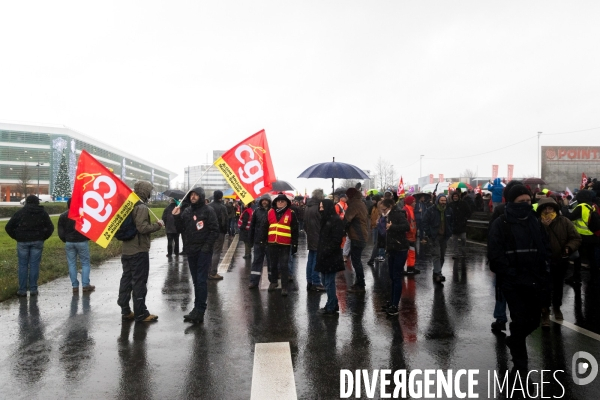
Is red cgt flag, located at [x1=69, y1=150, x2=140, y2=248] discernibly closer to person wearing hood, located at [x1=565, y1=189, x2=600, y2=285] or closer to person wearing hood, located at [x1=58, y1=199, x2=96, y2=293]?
person wearing hood, located at [x1=58, y1=199, x2=96, y2=293]

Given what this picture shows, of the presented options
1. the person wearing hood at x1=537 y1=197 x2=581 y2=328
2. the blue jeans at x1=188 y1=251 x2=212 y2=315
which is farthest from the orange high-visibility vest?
the person wearing hood at x1=537 y1=197 x2=581 y2=328

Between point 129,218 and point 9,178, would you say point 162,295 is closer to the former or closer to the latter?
point 129,218

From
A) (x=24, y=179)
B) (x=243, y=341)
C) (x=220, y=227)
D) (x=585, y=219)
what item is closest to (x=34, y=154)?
(x=24, y=179)

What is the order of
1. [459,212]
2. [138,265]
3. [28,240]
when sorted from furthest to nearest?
[459,212], [28,240], [138,265]

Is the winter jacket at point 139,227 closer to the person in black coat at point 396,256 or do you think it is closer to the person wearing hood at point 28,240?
the person wearing hood at point 28,240

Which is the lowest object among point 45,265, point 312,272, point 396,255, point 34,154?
point 45,265

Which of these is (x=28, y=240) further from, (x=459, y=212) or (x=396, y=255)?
(x=459, y=212)

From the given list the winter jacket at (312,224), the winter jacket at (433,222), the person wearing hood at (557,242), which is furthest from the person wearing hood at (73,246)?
the person wearing hood at (557,242)

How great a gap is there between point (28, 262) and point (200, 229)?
415cm

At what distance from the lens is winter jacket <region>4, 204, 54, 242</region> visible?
870 cm

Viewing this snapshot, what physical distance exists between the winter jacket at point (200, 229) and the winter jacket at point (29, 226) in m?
3.59

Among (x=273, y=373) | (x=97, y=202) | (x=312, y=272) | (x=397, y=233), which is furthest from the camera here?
(x=312, y=272)

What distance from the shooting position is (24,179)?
6669 cm

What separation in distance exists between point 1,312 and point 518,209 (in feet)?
25.4
